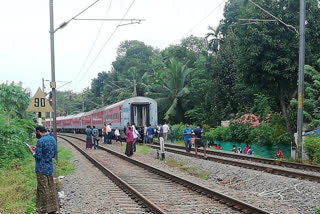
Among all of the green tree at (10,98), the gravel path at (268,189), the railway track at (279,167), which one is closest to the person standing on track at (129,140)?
the railway track at (279,167)

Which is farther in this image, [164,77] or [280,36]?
[164,77]

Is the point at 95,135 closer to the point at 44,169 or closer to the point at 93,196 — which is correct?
the point at 93,196

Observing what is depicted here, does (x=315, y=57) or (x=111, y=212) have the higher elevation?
(x=315, y=57)

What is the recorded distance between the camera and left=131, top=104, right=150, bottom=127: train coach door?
98.3ft

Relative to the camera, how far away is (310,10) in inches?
862

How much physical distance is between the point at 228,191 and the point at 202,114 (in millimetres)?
29547

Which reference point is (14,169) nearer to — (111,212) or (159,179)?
(159,179)

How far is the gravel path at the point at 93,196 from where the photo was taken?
8.41 m

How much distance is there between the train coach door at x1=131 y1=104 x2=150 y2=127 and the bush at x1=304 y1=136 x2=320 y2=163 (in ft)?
50.2

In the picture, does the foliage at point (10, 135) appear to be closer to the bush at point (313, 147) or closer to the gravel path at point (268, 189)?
the gravel path at point (268, 189)

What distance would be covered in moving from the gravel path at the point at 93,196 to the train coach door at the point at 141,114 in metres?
16.1

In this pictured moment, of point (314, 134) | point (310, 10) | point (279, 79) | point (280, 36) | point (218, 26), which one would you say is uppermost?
point (218, 26)


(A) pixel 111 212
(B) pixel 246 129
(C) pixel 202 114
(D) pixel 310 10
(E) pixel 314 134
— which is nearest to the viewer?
(A) pixel 111 212

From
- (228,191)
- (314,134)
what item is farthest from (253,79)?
(228,191)
